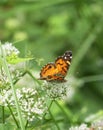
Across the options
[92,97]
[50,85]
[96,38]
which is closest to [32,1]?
[96,38]

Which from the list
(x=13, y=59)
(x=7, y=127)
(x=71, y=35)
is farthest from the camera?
(x=71, y=35)

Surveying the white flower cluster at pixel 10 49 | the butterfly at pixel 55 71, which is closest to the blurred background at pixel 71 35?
the white flower cluster at pixel 10 49

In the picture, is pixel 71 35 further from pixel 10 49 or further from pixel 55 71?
pixel 55 71

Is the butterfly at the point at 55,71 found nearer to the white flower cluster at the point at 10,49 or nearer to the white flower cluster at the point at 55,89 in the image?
the white flower cluster at the point at 55,89

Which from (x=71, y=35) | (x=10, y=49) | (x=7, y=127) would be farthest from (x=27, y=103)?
(x=71, y=35)

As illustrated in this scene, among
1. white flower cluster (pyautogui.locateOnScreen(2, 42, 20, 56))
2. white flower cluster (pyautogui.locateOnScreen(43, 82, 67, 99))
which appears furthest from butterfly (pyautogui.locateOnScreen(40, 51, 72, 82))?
white flower cluster (pyautogui.locateOnScreen(2, 42, 20, 56))

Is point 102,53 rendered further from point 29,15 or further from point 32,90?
point 32,90
